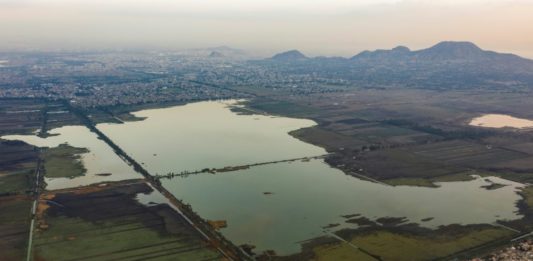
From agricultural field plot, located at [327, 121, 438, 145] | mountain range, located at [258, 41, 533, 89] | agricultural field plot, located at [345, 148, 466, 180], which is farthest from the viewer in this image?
mountain range, located at [258, 41, 533, 89]

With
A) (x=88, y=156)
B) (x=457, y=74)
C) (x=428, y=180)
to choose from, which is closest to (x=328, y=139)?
(x=428, y=180)

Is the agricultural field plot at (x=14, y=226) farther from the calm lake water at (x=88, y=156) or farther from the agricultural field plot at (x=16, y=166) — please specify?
the calm lake water at (x=88, y=156)

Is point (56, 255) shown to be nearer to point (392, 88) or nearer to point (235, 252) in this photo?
point (235, 252)

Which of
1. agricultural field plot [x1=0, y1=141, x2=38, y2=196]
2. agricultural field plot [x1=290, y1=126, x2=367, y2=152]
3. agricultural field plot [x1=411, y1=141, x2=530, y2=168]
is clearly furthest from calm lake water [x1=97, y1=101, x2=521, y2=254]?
agricultural field plot [x1=0, y1=141, x2=38, y2=196]

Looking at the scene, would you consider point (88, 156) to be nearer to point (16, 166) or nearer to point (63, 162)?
point (63, 162)

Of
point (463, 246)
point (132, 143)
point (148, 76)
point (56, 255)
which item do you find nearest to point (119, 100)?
point (132, 143)

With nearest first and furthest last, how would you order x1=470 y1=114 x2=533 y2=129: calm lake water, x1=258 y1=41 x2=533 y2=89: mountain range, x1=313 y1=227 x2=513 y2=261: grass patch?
1. x1=313 y1=227 x2=513 y2=261: grass patch
2. x1=470 y1=114 x2=533 y2=129: calm lake water
3. x1=258 y1=41 x2=533 y2=89: mountain range

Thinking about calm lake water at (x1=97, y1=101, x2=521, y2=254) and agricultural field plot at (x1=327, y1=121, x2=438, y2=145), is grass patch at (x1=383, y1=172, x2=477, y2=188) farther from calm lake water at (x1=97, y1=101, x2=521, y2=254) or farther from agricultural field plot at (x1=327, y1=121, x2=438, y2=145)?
agricultural field plot at (x1=327, y1=121, x2=438, y2=145)
